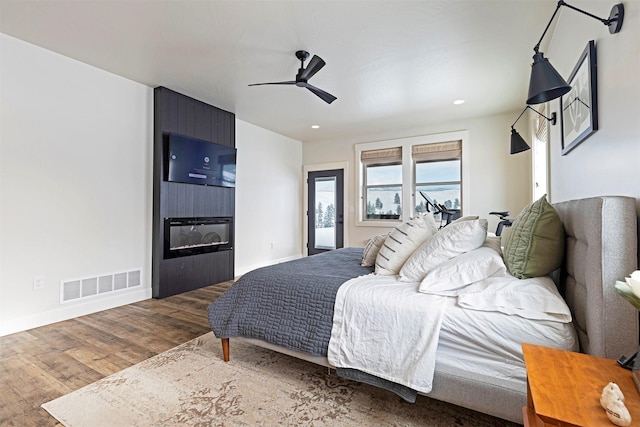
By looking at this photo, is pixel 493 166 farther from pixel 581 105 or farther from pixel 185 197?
pixel 185 197

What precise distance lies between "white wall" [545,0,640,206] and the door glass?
4435 mm

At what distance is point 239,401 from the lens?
170 centimetres

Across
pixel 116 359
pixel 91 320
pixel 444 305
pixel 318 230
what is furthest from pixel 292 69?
pixel 318 230

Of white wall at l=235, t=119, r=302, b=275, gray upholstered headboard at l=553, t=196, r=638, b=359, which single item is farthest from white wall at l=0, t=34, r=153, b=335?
gray upholstered headboard at l=553, t=196, r=638, b=359

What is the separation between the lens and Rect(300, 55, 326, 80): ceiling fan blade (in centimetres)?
269

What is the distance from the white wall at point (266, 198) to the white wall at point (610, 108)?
172 inches

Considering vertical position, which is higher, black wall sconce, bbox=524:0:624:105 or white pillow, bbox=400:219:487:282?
black wall sconce, bbox=524:0:624:105

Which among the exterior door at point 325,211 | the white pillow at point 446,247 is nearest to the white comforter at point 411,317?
the white pillow at point 446,247

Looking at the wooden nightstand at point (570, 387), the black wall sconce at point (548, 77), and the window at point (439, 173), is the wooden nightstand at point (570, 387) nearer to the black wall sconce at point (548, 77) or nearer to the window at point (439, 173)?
the black wall sconce at point (548, 77)

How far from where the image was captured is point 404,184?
5.41 m

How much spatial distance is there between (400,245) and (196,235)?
3.13 meters

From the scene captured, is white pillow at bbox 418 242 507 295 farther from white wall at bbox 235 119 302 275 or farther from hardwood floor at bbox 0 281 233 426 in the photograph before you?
white wall at bbox 235 119 302 275

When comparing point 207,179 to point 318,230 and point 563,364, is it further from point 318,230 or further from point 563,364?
point 563,364

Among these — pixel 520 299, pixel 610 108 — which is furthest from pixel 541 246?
pixel 610 108
